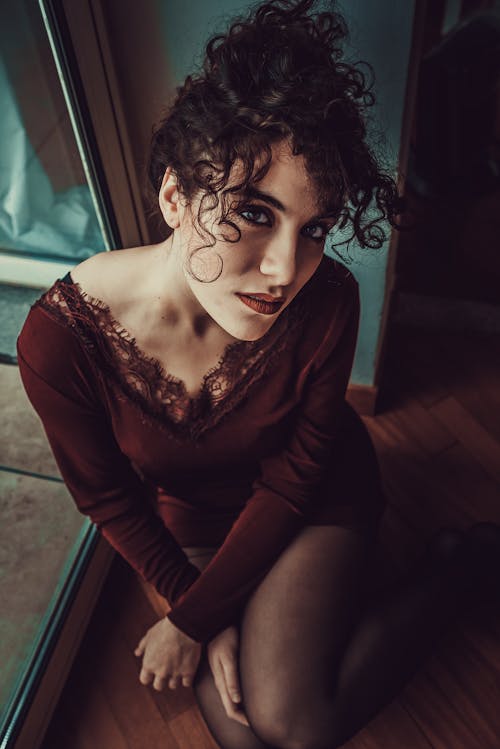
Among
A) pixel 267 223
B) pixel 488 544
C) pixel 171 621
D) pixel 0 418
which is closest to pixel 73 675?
pixel 171 621

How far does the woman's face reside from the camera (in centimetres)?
74

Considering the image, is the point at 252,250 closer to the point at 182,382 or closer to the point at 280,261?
the point at 280,261

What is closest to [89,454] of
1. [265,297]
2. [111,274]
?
[111,274]

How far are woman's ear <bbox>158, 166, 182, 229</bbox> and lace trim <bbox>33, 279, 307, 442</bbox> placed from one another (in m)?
0.20

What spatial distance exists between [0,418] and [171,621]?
61 cm

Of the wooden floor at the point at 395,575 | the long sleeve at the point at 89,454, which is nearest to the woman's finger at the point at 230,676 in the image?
the long sleeve at the point at 89,454

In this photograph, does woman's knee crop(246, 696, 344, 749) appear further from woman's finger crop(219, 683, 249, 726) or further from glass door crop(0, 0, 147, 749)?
glass door crop(0, 0, 147, 749)

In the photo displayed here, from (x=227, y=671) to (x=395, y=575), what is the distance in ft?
1.66

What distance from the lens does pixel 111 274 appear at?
3.13 feet

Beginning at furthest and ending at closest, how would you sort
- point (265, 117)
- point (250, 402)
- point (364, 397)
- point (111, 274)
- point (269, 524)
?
point (364, 397), point (269, 524), point (250, 402), point (111, 274), point (265, 117)

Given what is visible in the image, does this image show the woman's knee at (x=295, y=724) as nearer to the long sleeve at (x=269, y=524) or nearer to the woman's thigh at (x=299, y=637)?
the woman's thigh at (x=299, y=637)

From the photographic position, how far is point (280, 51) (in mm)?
733

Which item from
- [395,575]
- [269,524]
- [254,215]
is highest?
[254,215]

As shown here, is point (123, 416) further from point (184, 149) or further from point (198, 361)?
point (184, 149)
